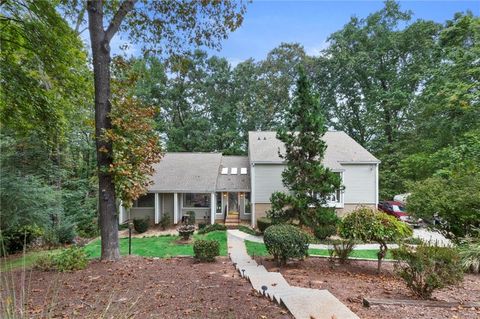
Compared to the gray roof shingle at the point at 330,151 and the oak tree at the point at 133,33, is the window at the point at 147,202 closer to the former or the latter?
the gray roof shingle at the point at 330,151

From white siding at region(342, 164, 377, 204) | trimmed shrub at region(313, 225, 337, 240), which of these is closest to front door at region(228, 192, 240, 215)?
trimmed shrub at region(313, 225, 337, 240)

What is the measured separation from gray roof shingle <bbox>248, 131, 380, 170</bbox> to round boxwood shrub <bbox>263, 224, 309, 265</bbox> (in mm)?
9617

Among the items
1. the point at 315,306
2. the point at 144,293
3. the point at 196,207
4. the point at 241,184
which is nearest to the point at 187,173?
the point at 196,207

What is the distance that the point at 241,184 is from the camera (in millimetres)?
19266

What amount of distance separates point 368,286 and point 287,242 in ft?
7.84

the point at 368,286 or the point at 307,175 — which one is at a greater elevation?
the point at 307,175

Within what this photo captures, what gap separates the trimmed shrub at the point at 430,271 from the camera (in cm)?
512

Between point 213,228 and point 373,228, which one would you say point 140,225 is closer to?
point 213,228

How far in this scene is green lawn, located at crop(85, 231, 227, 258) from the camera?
11.3 m

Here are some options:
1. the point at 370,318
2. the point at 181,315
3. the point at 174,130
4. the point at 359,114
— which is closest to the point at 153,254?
the point at 181,315

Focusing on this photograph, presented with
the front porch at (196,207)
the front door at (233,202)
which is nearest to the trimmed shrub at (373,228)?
the front porch at (196,207)

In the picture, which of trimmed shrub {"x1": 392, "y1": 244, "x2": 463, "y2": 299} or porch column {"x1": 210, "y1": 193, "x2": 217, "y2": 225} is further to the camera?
porch column {"x1": 210, "y1": 193, "x2": 217, "y2": 225}

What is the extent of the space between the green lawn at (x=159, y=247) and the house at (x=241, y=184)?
3322 millimetres

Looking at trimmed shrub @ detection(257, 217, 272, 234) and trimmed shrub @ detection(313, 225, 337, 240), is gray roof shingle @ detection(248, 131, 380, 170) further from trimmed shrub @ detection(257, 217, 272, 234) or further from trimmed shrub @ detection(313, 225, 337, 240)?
trimmed shrub @ detection(313, 225, 337, 240)
